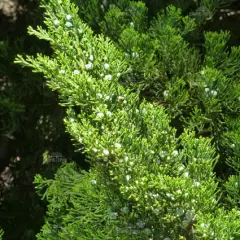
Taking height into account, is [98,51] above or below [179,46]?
below

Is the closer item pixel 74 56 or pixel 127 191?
pixel 127 191

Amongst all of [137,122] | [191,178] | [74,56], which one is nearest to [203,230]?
[191,178]

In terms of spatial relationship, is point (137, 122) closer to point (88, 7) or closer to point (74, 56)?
point (74, 56)

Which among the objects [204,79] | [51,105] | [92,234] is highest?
[204,79]

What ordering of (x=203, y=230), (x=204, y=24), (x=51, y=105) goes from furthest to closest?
(x=51, y=105), (x=204, y=24), (x=203, y=230)

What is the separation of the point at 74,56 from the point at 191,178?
1.92 feet

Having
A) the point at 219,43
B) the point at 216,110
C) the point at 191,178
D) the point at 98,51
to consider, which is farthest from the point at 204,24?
the point at 191,178

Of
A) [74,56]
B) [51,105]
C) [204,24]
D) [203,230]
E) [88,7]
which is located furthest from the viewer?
[51,105]

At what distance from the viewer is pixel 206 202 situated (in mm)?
1519

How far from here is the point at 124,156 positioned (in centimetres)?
158

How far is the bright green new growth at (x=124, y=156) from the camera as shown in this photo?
5.05ft

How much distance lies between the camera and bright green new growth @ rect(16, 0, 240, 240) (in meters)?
1.54

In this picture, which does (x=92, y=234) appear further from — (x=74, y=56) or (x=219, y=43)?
(x=219, y=43)

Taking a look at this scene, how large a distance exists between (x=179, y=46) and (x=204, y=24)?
1.57 feet
